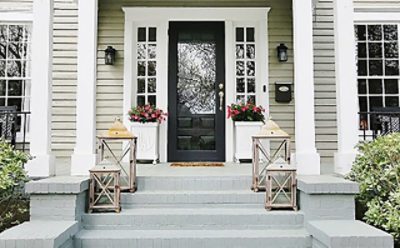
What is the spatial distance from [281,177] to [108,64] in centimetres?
353

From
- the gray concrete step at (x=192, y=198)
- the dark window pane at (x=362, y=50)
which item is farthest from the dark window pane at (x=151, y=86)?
the dark window pane at (x=362, y=50)

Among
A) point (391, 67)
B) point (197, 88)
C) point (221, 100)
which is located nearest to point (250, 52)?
point (221, 100)

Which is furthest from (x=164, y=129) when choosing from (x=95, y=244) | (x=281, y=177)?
(x=95, y=244)

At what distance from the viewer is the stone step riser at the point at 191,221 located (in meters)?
3.12

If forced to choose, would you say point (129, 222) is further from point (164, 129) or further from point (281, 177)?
point (164, 129)

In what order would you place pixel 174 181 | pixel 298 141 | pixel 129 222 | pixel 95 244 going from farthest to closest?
pixel 298 141
pixel 174 181
pixel 129 222
pixel 95 244

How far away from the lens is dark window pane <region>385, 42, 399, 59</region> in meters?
6.24

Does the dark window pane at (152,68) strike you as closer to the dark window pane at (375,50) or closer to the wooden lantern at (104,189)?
the wooden lantern at (104,189)

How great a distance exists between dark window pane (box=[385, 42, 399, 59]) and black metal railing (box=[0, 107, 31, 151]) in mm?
5752

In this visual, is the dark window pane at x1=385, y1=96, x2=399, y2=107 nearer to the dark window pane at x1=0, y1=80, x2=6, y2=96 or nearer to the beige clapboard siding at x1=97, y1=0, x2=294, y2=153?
the beige clapboard siding at x1=97, y1=0, x2=294, y2=153

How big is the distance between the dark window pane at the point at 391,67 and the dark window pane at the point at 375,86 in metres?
0.21

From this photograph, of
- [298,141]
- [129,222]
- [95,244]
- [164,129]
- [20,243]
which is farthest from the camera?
[164,129]

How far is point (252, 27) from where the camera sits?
602cm

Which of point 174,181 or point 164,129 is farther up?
point 164,129
